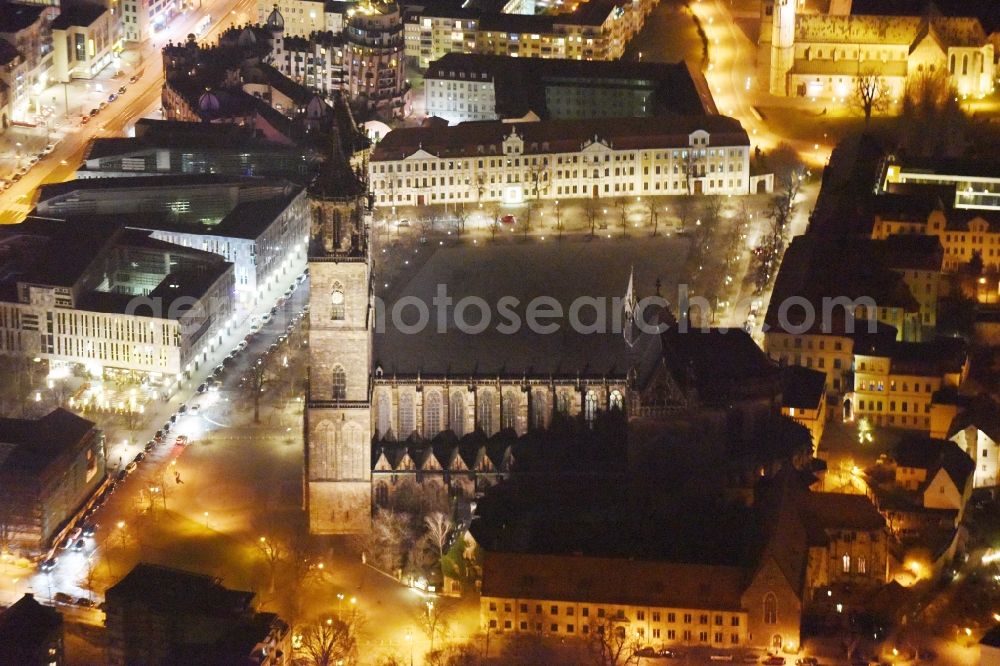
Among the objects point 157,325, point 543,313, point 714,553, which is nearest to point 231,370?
point 157,325

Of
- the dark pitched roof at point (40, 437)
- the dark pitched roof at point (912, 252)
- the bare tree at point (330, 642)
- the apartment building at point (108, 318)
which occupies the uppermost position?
the dark pitched roof at point (912, 252)

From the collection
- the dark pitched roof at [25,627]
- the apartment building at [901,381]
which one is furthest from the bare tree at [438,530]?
the apartment building at [901,381]

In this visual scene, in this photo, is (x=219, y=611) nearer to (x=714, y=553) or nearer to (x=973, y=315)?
(x=714, y=553)

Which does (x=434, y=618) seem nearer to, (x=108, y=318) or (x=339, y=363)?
(x=339, y=363)

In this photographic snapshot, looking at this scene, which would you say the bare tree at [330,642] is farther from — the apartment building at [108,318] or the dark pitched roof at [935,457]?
A: the apartment building at [108,318]

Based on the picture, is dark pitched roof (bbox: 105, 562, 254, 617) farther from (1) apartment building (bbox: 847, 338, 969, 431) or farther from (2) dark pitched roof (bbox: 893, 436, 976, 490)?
(1) apartment building (bbox: 847, 338, 969, 431)

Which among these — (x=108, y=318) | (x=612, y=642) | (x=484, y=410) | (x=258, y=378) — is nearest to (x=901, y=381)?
(x=484, y=410)
